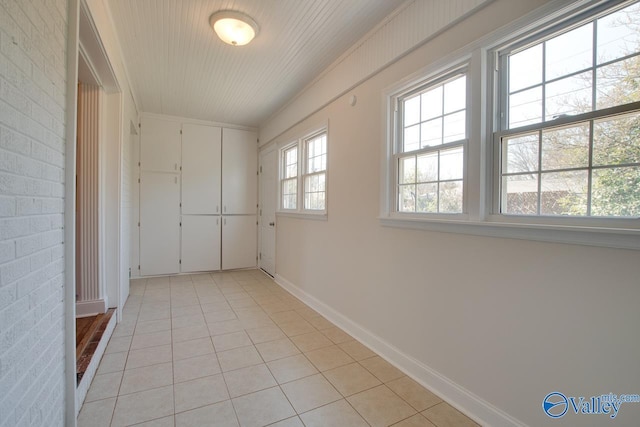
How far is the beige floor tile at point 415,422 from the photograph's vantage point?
63.0 inches

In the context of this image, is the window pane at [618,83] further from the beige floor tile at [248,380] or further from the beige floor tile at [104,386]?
the beige floor tile at [104,386]

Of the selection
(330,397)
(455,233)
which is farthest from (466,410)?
(455,233)

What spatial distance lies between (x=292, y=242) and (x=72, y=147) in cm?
290

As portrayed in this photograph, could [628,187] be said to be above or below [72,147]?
below

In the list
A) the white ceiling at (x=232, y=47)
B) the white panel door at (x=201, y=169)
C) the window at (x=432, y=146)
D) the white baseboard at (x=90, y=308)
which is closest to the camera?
the window at (x=432, y=146)

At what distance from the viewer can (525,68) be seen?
5.07 ft

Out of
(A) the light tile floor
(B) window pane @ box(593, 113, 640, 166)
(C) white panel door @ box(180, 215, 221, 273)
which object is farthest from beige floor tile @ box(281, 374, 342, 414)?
(C) white panel door @ box(180, 215, 221, 273)

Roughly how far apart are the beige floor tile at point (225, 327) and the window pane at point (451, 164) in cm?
232

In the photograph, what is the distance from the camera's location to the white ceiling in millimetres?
2162

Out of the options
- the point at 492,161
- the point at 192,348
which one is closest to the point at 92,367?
the point at 192,348

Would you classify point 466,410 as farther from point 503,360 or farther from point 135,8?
point 135,8

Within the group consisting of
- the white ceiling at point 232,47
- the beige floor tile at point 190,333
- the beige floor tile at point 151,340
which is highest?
the white ceiling at point 232,47

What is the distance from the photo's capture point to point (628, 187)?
3.85ft

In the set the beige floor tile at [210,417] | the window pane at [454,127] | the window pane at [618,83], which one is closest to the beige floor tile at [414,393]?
the beige floor tile at [210,417]
